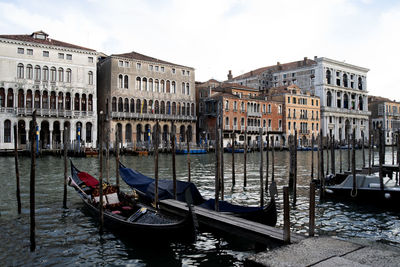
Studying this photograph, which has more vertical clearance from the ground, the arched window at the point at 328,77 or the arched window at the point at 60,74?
the arched window at the point at 328,77

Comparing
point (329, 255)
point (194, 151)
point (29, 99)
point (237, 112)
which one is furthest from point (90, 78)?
point (329, 255)

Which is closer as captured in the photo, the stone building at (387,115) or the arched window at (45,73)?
the arched window at (45,73)

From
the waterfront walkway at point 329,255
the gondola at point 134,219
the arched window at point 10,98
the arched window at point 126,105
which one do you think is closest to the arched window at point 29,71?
the arched window at point 10,98

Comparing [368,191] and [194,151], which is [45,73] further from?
[368,191]

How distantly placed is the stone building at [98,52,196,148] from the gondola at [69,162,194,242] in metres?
20.2

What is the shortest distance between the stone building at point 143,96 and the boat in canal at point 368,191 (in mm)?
19876

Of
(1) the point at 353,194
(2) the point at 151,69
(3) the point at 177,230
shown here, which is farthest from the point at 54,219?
(2) the point at 151,69

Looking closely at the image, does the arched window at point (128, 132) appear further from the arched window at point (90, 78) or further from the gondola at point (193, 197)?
the gondola at point (193, 197)

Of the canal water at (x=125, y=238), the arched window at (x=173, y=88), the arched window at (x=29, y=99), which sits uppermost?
the arched window at (x=173, y=88)

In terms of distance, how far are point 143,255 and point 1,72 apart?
23932 millimetres

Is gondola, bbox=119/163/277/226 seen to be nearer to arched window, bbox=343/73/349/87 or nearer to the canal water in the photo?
the canal water

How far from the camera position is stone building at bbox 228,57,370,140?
41.5 m

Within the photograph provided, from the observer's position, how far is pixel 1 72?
2405 centimetres

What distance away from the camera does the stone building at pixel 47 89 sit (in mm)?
24250
